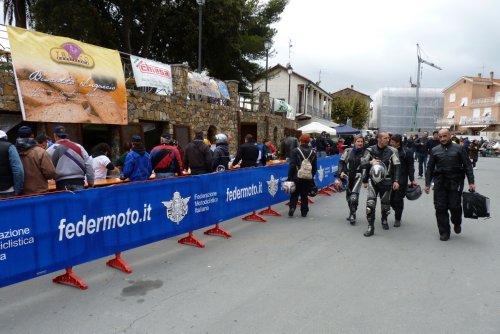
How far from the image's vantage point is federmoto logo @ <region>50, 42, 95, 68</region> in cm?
1005

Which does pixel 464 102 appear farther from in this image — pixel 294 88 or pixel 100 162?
pixel 100 162

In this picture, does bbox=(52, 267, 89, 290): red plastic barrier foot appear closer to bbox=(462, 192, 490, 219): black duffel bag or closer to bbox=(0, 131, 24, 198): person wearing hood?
bbox=(0, 131, 24, 198): person wearing hood

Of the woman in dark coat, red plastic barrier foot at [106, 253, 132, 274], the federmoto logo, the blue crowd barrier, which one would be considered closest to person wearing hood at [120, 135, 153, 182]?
the blue crowd barrier

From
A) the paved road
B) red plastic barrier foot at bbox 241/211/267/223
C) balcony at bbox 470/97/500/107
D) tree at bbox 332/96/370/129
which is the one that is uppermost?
balcony at bbox 470/97/500/107

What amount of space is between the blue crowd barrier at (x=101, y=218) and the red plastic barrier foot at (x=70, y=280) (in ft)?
0.87

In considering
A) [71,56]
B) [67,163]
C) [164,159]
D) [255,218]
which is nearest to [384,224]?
[255,218]

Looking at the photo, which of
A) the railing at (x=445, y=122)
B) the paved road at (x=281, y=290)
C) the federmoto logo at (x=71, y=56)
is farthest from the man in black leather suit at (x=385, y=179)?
the railing at (x=445, y=122)

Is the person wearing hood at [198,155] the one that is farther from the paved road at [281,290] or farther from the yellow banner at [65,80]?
the yellow banner at [65,80]

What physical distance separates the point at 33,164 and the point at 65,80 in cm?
567

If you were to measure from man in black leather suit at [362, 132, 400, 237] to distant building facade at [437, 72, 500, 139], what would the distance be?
63.1m

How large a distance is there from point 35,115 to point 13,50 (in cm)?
155

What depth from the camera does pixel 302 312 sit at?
3.82 meters

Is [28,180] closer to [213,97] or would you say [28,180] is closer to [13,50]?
[13,50]

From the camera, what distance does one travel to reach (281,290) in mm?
4379
